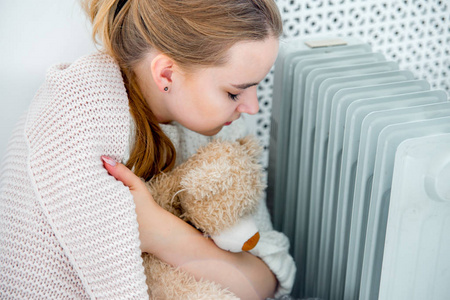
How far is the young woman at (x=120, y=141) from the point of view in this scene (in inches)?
31.2

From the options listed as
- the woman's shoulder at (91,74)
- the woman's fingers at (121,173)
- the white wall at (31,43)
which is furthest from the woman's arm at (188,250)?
the white wall at (31,43)

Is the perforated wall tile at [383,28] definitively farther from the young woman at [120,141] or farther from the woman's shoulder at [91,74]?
the woman's shoulder at [91,74]

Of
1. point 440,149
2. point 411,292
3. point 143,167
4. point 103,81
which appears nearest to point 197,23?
point 103,81

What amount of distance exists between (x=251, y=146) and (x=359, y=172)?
219 millimetres

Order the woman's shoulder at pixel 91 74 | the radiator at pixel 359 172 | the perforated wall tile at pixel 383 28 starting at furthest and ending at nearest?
the perforated wall tile at pixel 383 28 → the woman's shoulder at pixel 91 74 → the radiator at pixel 359 172

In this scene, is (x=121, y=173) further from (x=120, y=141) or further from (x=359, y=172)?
(x=359, y=172)

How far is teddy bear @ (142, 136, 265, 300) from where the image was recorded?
869 millimetres

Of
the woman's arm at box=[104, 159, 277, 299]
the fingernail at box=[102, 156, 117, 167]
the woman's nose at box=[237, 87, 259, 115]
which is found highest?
the woman's nose at box=[237, 87, 259, 115]

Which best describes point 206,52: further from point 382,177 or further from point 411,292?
point 411,292

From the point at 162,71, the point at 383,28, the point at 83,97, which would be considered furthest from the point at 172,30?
the point at 383,28

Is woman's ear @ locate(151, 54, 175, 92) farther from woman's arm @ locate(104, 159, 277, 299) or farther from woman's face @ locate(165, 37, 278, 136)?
woman's arm @ locate(104, 159, 277, 299)

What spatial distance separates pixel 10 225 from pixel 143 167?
0.82 ft

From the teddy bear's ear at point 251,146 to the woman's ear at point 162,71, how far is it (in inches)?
7.3

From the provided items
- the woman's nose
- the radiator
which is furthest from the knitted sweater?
the radiator
